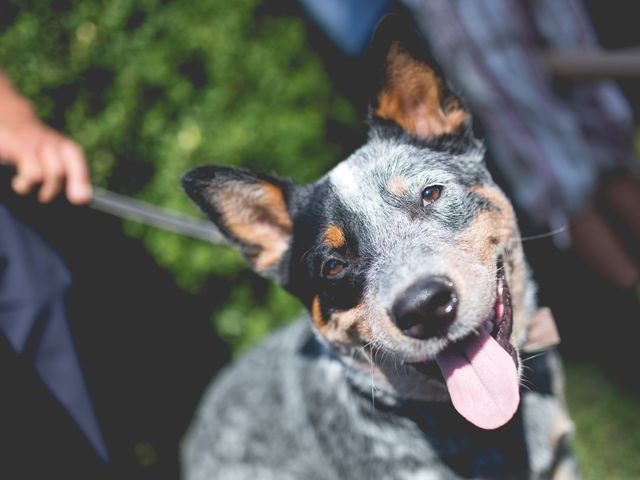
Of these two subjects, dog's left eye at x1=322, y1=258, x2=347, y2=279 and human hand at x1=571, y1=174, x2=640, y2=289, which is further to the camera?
human hand at x1=571, y1=174, x2=640, y2=289

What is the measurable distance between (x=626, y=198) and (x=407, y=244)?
2.68 m

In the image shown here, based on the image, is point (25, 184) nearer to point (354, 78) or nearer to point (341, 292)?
point (341, 292)

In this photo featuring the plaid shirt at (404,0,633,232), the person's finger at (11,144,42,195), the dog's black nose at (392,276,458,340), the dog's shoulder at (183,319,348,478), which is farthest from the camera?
the plaid shirt at (404,0,633,232)

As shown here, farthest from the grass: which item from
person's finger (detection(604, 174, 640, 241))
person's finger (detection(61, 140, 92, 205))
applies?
person's finger (detection(61, 140, 92, 205))

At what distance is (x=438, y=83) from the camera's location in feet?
7.99

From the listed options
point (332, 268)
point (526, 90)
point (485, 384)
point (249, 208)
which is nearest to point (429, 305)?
point (485, 384)

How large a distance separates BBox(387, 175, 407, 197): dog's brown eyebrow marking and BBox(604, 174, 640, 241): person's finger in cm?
249

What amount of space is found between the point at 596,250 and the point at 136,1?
3569 millimetres

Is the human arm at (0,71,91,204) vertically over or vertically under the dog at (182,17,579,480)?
over

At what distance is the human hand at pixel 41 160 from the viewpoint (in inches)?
104

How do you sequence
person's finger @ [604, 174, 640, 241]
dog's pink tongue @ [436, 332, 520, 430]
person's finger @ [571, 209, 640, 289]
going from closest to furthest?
dog's pink tongue @ [436, 332, 520, 430] → person's finger @ [571, 209, 640, 289] → person's finger @ [604, 174, 640, 241]

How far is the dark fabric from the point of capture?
8.15 ft

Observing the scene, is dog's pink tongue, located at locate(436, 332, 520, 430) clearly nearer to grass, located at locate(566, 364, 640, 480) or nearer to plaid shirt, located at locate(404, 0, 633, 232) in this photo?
grass, located at locate(566, 364, 640, 480)

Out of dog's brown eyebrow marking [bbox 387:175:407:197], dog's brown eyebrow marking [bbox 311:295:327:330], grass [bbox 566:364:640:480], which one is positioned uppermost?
dog's brown eyebrow marking [bbox 387:175:407:197]
